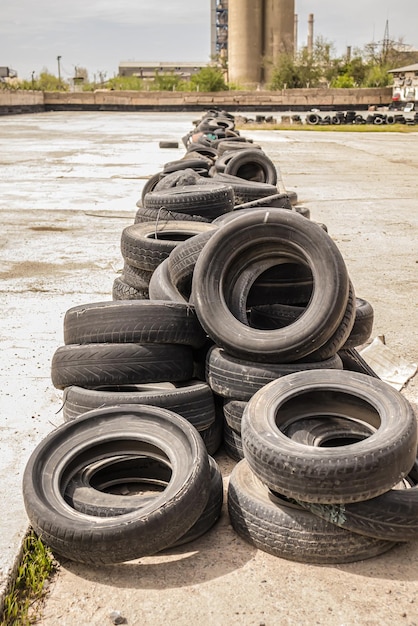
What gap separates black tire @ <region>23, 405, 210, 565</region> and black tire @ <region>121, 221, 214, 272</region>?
2.05 meters

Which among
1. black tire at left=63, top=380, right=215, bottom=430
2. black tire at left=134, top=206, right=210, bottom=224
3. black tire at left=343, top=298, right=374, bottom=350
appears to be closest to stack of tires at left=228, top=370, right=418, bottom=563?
black tire at left=63, top=380, right=215, bottom=430

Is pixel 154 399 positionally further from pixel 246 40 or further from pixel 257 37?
pixel 257 37

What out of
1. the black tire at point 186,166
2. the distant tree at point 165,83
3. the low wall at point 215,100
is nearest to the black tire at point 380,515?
the black tire at point 186,166

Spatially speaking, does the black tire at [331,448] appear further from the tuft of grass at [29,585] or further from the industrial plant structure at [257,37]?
the industrial plant structure at [257,37]

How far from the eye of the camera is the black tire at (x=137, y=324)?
4148mm

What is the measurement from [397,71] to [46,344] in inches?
2985

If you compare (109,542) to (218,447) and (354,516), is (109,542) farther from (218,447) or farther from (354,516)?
(218,447)

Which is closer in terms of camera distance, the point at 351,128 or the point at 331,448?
the point at 331,448

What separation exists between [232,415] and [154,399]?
0.47 meters

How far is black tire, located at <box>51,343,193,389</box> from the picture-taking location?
4070mm

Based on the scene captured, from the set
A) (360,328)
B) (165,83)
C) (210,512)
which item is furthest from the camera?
(165,83)

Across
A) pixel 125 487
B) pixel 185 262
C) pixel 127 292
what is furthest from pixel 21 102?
pixel 125 487

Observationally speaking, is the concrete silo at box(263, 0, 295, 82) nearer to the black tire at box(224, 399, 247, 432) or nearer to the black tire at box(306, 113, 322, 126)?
the black tire at box(306, 113, 322, 126)

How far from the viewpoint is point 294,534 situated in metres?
3.20
